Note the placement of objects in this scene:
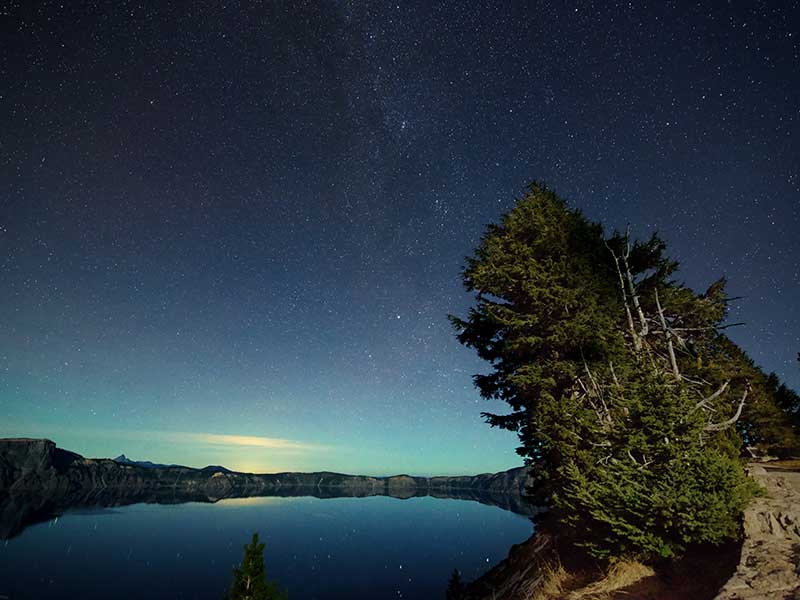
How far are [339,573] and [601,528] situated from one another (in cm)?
4695

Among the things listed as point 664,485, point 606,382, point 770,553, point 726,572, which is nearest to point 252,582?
point 664,485

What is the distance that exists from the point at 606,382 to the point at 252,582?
1222 centimetres

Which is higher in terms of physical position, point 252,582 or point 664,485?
point 664,485

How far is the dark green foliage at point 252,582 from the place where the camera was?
8.26m

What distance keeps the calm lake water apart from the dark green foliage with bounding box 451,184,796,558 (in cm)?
2805

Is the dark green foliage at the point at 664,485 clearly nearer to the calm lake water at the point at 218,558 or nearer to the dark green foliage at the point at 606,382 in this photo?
the dark green foliage at the point at 606,382

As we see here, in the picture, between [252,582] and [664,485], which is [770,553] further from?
[252,582]

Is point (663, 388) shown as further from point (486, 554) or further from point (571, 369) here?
point (486, 554)

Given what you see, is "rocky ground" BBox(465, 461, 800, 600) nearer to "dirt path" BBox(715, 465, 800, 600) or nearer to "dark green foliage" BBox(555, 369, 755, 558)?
"dirt path" BBox(715, 465, 800, 600)

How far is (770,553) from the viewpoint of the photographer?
7309mm

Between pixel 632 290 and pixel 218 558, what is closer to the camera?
pixel 632 290

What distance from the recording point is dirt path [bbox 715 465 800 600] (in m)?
6.37

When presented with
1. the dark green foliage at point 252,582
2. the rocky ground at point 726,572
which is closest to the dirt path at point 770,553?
the rocky ground at point 726,572

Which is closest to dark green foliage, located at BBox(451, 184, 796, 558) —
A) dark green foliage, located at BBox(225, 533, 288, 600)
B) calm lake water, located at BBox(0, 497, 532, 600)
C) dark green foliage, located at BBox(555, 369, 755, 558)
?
dark green foliage, located at BBox(555, 369, 755, 558)
